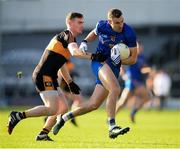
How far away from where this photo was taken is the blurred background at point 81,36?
1565 inches

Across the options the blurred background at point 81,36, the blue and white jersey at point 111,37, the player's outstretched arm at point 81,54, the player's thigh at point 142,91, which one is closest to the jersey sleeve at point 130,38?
the blue and white jersey at point 111,37

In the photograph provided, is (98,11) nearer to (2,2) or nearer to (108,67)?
(2,2)

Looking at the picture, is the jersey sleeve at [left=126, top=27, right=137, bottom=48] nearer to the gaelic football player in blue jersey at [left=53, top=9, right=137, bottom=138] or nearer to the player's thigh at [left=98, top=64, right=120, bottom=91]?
the gaelic football player in blue jersey at [left=53, top=9, right=137, bottom=138]

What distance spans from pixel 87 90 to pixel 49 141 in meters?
24.9

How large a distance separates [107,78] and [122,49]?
59 centimetres

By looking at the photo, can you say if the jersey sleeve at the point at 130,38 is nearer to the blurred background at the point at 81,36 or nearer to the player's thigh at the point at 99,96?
the player's thigh at the point at 99,96

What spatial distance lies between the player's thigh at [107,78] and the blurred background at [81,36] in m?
24.6

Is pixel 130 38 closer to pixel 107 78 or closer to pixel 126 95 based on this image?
pixel 107 78

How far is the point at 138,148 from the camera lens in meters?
12.6

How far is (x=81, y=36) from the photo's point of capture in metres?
41.7

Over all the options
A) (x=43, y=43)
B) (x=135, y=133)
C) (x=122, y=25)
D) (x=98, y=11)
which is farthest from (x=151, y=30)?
(x=122, y=25)

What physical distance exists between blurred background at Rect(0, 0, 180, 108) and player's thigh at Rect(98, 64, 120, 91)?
969 inches

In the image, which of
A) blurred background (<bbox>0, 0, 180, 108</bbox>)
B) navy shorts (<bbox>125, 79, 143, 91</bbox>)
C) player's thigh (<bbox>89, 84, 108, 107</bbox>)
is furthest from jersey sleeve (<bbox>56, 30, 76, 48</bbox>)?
blurred background (<bbox>0, 0, 180, 108</bbox>)

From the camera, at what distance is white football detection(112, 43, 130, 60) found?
46.6 ft
